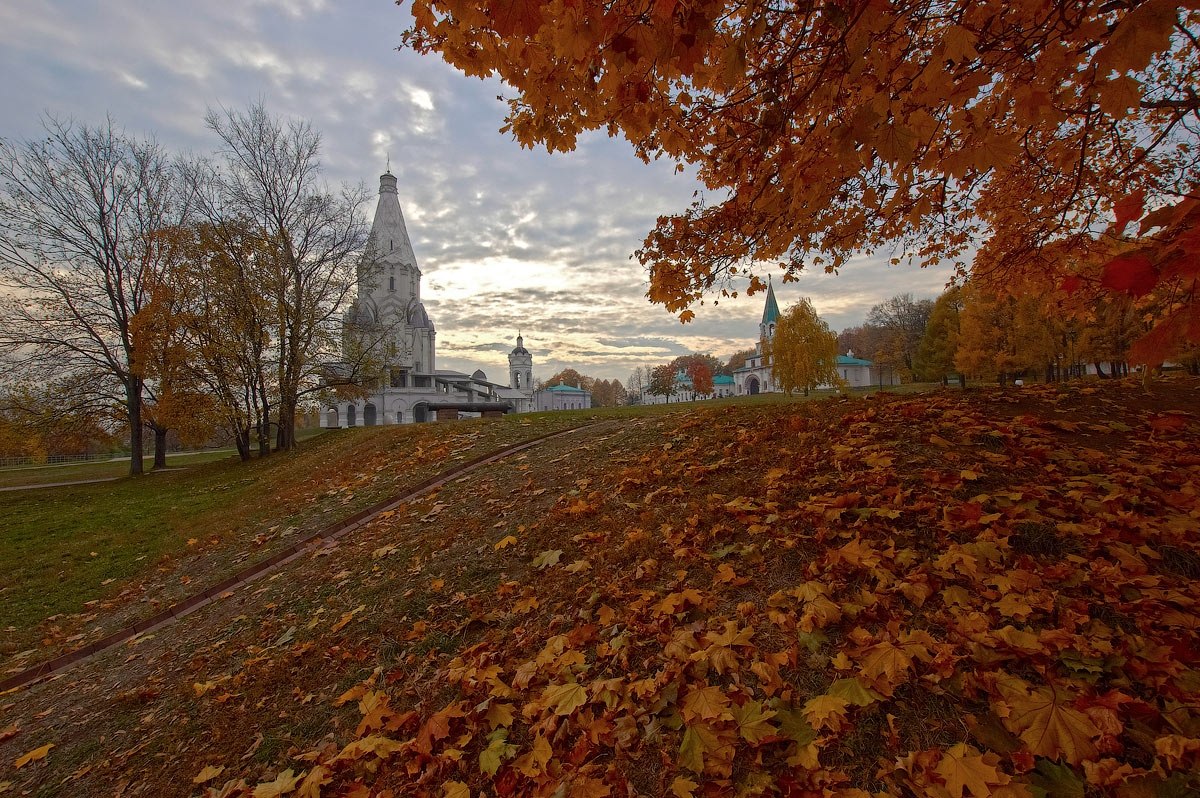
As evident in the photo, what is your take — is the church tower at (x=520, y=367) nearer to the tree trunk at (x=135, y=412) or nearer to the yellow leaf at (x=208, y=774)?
the tree trunk at (x=135, y=412)

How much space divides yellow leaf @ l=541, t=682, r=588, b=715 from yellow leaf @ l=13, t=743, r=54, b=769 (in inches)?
145

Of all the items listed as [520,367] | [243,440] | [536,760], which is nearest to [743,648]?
[536,760]

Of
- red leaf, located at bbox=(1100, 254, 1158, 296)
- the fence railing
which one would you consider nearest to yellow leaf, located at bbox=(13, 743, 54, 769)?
red leaf, located at bbox=(1100, 254, 1158, 296)

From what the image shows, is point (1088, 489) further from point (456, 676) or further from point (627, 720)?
point (456, 676)

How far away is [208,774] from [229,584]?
164 inches

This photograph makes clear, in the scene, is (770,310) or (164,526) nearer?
(164,526)

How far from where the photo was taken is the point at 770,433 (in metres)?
6.06

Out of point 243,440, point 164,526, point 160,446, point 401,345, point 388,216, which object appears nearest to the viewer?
point 164,526

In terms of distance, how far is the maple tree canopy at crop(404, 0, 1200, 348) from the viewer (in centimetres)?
229

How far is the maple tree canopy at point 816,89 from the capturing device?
2.29 m

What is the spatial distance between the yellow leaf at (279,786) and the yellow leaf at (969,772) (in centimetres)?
301

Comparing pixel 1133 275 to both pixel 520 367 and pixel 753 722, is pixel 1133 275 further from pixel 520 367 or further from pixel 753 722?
pixel 520 367

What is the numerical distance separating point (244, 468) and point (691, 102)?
19743mm

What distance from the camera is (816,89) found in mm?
2793
